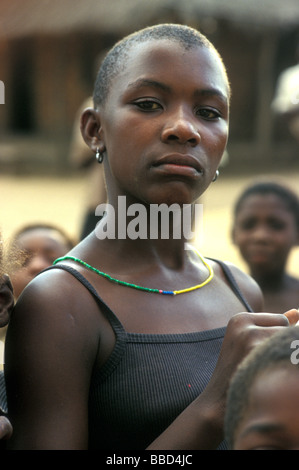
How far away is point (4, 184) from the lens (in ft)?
44.0

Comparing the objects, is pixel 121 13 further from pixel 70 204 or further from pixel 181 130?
pixel 181 130

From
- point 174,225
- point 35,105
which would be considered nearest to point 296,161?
point 35,105

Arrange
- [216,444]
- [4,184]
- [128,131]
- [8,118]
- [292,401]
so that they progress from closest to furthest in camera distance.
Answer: [292,401] → [216,444] → [128,131] → [4,184] → [8,118]

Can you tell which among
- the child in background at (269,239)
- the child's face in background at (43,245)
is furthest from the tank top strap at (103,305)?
the child in background at (269,239)

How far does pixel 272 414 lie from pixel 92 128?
93cm

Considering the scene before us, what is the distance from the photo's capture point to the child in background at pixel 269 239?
4.05 meters

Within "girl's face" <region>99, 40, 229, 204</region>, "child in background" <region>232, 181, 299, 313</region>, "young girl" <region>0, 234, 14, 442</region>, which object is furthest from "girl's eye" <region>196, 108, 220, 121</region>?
"child in background" <region>232, 181, 299, 313</region>

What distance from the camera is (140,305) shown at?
1.72m

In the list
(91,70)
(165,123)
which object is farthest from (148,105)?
(91,70)

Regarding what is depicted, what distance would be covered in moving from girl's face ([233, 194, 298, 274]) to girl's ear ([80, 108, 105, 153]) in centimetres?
228

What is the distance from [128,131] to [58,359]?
1.79ft

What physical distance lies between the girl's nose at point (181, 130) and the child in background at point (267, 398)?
54 cm

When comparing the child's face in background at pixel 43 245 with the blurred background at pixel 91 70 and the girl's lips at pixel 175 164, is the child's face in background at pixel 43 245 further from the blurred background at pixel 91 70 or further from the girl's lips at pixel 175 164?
the blurred background at pixel 91 70
